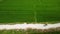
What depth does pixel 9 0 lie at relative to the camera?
1.36 meters

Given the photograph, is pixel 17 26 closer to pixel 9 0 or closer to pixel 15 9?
pixel 15 9

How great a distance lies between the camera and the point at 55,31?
1330 mm

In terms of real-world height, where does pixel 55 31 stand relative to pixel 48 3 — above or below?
below

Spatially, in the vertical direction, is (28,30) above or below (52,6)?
below

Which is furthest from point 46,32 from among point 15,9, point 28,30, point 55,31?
point 15,9

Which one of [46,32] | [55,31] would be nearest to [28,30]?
[46,32]

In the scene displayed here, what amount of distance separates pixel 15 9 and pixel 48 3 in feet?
1.28

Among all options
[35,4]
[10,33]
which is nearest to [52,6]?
[35,4]

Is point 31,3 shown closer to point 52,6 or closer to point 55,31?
point 52,6

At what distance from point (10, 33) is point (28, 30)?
207 millimetres

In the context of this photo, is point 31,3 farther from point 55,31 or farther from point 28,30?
point 55,31

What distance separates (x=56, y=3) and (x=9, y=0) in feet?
1.81

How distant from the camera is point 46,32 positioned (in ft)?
4.35

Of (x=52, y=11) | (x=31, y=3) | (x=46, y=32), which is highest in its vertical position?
(x=31, y=3)
